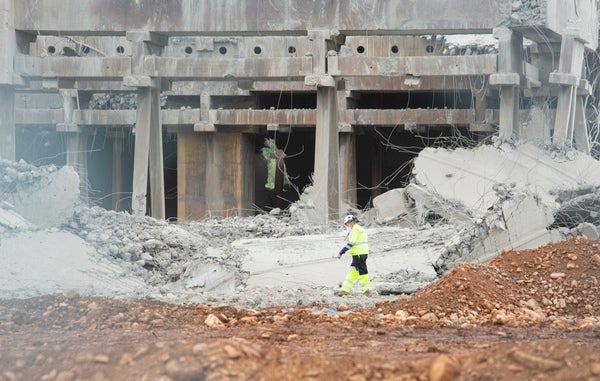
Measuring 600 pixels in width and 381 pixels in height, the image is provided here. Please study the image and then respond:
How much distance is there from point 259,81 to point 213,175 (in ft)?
11.3

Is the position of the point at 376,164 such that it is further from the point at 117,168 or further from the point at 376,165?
the point at 117,168

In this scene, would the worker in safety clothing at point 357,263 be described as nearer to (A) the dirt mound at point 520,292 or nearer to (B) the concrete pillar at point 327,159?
(A) the dirt mound at point 520,292

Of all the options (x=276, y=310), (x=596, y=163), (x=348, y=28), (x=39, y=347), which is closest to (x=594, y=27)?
(x=596, y=163)

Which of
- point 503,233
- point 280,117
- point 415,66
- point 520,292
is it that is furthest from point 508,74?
point 520,292

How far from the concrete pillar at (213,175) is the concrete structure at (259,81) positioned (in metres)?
0.03

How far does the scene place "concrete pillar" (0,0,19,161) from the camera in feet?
68.0

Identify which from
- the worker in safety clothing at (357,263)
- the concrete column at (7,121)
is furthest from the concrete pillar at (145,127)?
the worker in safety clothing at (357,263)

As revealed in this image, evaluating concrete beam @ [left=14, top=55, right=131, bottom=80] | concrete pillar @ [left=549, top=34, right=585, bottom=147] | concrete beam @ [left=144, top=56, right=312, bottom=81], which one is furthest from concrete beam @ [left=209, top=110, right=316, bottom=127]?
concrete pillar @ [left=549, top=34, right=585, bottom=147]

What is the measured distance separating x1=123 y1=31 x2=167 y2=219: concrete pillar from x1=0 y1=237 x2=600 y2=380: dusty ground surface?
8.91 metres

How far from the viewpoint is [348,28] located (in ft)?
66.8

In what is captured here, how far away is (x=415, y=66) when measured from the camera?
20297 millimetres

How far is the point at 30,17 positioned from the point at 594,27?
1142 centimetres

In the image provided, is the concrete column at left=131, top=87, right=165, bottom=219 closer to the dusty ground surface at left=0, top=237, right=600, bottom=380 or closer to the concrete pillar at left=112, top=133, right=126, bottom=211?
the dusty ground surface at left=0, top=237, right=600, bottom=380

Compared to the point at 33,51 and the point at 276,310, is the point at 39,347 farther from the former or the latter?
the point at 33,51
